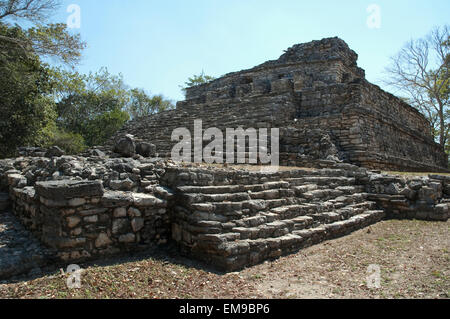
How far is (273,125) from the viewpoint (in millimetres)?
10984

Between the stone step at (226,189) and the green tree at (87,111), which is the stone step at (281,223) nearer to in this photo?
the stone step at (226,189)

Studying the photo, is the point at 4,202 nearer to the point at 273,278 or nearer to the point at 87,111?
the point at 273,278

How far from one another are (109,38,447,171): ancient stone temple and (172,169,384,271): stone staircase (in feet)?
10.6

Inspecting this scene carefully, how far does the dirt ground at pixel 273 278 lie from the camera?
3299mm

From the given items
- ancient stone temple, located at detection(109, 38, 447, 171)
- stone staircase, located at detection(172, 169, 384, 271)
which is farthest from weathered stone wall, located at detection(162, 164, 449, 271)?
ancient stone temple, located at detection(109, 38, 447, 171)

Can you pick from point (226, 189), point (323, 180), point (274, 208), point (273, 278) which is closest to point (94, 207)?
point (226, 189)

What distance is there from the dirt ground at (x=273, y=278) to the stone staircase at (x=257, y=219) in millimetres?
196

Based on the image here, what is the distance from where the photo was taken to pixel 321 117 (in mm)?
10961

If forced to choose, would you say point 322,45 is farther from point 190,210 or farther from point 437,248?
point 190,210

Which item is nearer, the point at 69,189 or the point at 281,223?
the point at 69,189

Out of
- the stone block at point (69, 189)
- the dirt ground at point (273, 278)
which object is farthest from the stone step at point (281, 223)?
the stone block at point (69, 189)

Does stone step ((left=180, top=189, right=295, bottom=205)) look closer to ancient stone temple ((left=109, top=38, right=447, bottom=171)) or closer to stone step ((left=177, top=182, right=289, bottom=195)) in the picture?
stone step ((left=177, top=182, right=289, bottom=195))

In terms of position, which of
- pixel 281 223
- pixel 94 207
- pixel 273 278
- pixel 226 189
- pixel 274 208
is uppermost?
pixel 226 189

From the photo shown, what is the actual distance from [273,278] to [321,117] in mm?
8175
